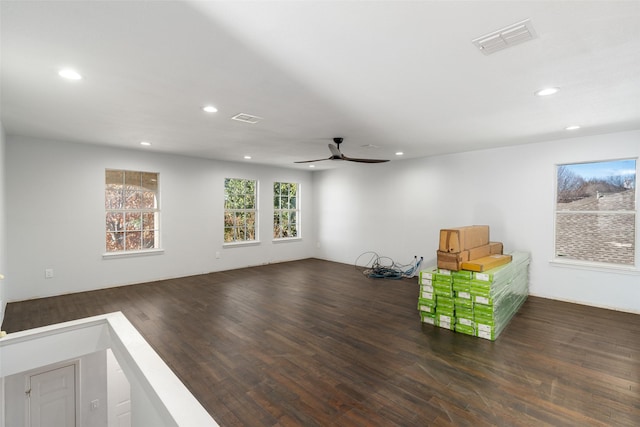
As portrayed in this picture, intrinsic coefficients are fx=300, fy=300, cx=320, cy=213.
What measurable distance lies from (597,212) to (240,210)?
6.76m

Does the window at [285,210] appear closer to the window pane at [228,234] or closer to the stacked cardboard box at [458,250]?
the window pane at [228,234]

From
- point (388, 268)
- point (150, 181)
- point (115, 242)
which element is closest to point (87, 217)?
point (115, 242)

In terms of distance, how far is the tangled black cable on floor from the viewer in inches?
253

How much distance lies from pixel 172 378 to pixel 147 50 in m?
2.29

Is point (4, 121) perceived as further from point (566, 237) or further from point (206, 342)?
point (566, 237)

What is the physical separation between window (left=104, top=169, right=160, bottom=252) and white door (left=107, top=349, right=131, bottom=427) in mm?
2073

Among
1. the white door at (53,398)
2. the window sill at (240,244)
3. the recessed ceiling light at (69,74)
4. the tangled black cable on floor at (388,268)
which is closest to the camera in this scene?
the recessed ceiling light at (69,74)

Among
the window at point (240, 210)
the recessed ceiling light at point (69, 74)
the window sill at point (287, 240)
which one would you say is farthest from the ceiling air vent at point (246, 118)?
→ the window sill at point (287, 240)

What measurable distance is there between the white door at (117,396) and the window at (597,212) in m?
7.51

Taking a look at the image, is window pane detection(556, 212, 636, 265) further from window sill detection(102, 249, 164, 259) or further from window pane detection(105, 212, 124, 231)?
window pane detection(105, 212, 124, 231)

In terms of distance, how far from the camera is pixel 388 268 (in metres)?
6.71

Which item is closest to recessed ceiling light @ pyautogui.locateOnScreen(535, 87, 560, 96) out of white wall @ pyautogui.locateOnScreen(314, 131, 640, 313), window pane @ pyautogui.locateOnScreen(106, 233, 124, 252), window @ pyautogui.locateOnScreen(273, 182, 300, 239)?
white wall @ pyautogui.locateOnScreen(314, 131, 640, 313)

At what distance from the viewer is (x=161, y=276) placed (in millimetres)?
6020

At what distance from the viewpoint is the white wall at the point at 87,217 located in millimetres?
4617
